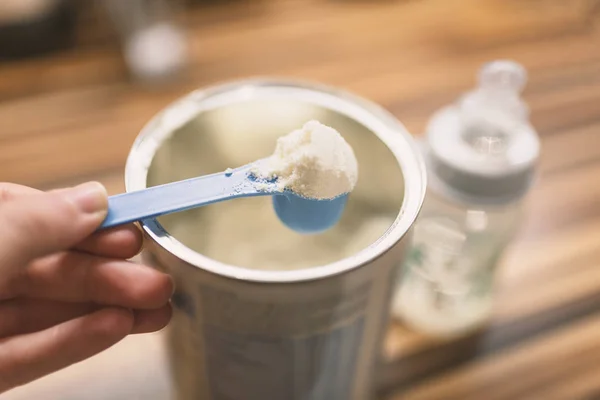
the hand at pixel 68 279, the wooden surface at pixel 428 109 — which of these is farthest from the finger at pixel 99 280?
the wooden surface at pixel 428 109

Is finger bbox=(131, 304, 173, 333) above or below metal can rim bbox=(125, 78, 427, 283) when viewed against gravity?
below

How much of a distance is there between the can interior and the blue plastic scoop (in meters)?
0.04

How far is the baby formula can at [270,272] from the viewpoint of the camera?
1.01ft

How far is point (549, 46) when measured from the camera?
30.8 inches

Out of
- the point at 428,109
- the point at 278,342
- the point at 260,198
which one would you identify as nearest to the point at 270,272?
the point at 278,342

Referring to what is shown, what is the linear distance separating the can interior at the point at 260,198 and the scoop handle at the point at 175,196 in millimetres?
38

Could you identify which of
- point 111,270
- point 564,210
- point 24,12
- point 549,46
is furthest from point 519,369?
point 24,12

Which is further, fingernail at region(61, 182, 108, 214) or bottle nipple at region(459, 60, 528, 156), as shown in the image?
bottle nipple at region(459, 60, 528, 156)

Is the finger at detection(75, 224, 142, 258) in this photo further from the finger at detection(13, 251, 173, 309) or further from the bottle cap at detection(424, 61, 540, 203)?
the bottle cap at detection(424, 61, 540, 203)

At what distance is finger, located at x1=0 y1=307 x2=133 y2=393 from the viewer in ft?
1.13

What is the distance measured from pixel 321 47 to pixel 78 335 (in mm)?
528

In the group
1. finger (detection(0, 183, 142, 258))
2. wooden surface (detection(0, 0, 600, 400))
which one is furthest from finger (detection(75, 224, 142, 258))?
wooden surface (detection(0, 0, 600, 400))

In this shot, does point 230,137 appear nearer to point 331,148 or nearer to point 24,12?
point 331,148

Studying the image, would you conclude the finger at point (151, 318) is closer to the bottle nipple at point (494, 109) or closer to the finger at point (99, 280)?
the finger at point (99, 280)
